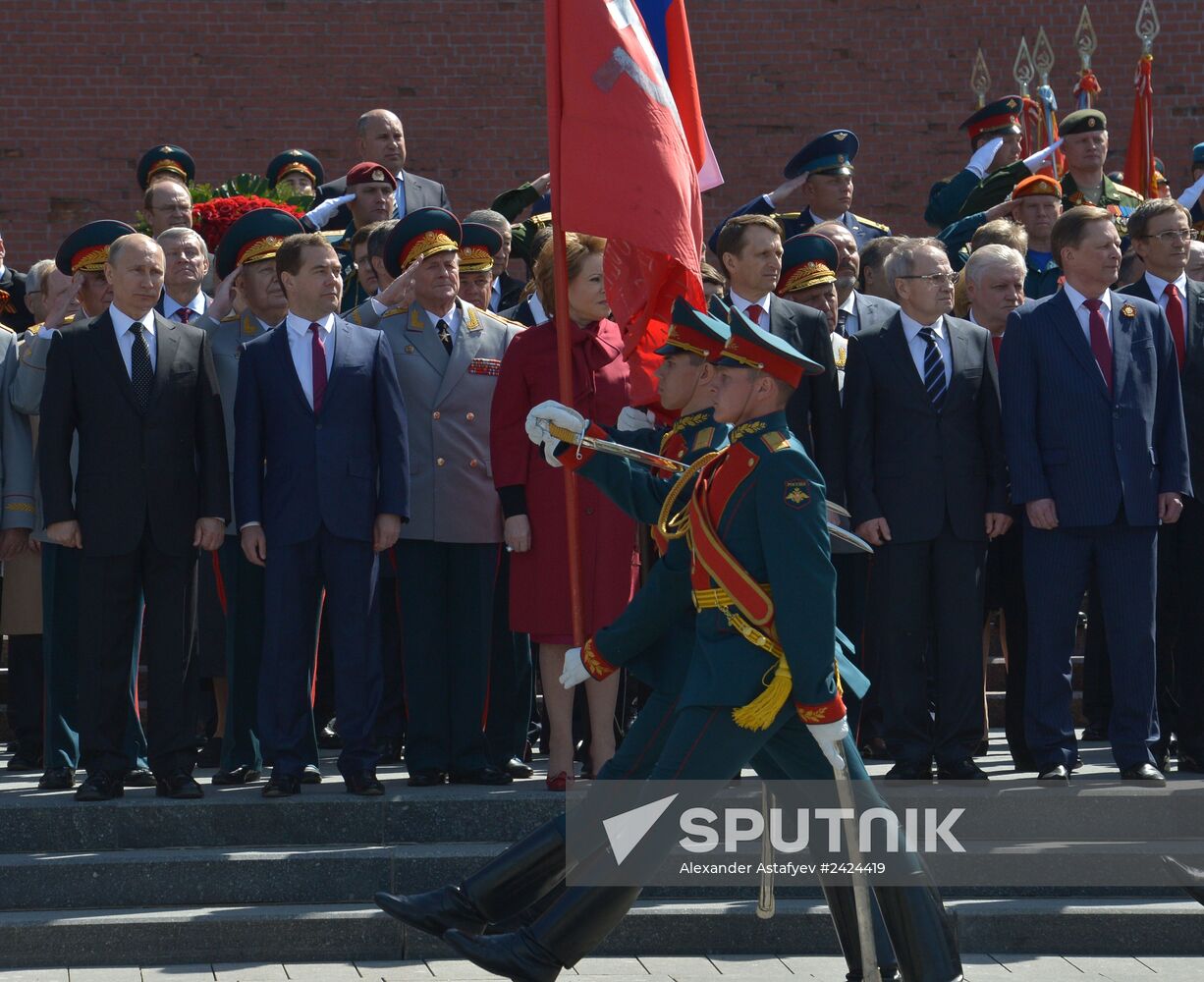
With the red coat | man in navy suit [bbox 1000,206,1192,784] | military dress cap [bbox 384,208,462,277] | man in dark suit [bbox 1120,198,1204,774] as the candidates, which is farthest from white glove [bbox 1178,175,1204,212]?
military dress cap [bbox 384,208,462,277]

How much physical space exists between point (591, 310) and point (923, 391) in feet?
4.42

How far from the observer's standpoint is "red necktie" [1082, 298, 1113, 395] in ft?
24.5

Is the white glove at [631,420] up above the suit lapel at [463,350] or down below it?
below

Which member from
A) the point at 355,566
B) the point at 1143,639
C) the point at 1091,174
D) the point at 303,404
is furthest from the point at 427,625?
the point at 1091,174

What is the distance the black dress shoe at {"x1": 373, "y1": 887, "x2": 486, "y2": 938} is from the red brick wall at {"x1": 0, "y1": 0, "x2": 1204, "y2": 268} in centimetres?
1102

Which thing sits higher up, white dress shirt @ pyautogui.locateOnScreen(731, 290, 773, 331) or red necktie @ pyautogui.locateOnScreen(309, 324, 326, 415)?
white dress shirt @ pyautogui.locateOnScreen(731, 290, 773, 331)

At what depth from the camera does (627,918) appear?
20.6 feet

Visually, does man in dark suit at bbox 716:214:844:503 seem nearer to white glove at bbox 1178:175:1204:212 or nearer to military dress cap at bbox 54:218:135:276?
military dress cap at bbox 54:218:135:276

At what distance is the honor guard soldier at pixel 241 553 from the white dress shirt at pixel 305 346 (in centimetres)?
29

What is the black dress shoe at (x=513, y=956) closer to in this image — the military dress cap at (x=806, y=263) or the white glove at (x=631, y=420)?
the white glove at (x=631, y=420)

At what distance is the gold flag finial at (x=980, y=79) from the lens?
1556 centimetres

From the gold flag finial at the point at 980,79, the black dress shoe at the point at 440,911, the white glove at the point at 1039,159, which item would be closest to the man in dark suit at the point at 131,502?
the black dress shoe at the point at 440,911

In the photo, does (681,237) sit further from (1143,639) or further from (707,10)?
(707,10)

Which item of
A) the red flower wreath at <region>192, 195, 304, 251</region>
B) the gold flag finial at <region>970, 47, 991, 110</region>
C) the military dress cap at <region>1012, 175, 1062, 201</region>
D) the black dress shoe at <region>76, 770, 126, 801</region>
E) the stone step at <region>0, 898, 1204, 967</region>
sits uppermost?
the gold flag finial at <region>970, 47, 991, 110</region>
